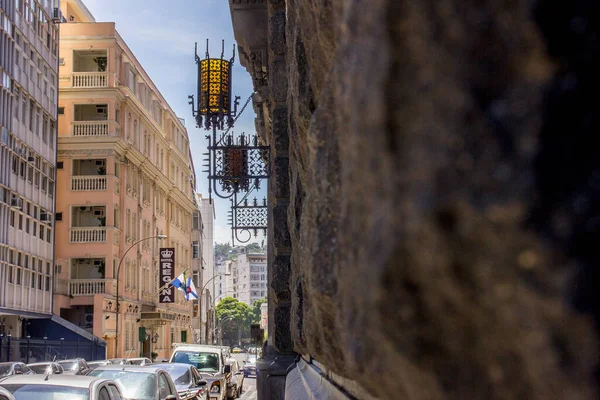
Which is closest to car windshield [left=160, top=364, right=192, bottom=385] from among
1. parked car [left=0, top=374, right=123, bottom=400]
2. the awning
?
parked car [left=0, top=374, right=123, bottom=400]

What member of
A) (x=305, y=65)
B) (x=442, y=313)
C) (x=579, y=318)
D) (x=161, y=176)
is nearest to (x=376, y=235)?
(x=442, y=313)

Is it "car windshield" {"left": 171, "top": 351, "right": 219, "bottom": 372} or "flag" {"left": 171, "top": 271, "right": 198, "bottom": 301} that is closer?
"car windshield" {"left": 171, "top": 351, "right": 219, "bottom": 372}

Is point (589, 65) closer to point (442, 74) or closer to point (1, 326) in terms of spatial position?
point (442, 74)

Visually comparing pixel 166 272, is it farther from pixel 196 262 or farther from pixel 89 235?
pixel 196 262

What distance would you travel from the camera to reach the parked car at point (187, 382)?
19.0 metres

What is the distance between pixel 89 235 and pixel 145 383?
37335 millimetres

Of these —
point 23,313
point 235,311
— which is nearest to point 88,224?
point 23,313

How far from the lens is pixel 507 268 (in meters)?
0.71

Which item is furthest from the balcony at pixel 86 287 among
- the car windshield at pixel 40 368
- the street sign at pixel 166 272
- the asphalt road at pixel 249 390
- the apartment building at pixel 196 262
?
the apartment building at pixel 196 262

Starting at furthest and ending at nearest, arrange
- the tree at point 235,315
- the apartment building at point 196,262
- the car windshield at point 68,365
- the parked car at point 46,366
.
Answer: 1. the tree at point 235,315
2. the apartment building at point 196,262
3. the car windshield at point 68,365
4. the parked car at point 46,366

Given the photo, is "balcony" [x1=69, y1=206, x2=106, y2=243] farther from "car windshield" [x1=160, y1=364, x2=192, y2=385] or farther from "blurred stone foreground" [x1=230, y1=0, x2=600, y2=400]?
"blurred stone foreground" [x1=230, y1=0, x2=600, y2=400]

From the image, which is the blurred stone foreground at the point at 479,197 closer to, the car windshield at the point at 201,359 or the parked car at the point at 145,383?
the parked car at the point at 145,383

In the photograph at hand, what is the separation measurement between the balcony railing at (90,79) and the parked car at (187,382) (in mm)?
34297

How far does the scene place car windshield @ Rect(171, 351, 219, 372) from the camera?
85.8ft
